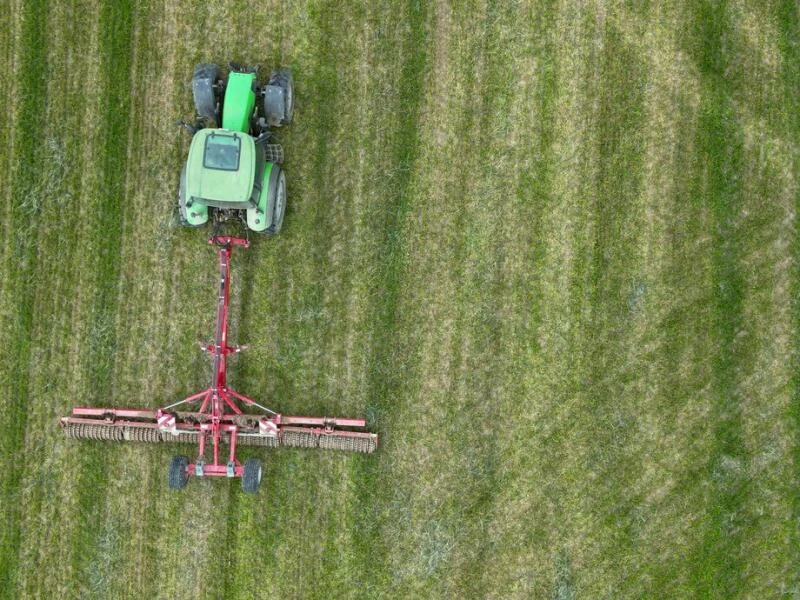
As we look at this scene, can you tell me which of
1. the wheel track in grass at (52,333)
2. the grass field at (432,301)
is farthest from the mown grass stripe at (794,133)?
the wheel track in grass at (52,333)

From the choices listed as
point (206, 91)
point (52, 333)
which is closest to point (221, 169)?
point (206, 91)

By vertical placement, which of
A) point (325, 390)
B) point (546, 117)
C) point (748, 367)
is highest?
point (546, 117)

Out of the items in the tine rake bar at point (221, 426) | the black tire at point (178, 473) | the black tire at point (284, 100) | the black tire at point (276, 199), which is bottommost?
the black tire at point (178, 473)

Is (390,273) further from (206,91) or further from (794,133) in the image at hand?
(794,133)

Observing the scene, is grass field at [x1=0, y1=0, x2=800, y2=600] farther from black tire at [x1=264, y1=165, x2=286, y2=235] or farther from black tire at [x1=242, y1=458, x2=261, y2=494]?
black tire at [x1=242, y1=458, x2=261, y2=494]

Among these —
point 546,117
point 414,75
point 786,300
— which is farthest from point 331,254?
point 786,300

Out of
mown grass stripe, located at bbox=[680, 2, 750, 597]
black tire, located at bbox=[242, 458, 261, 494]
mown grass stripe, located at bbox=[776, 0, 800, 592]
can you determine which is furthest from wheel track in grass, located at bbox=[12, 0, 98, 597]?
mown grass stripe, located at bbox=[776, 0, 800, 592]

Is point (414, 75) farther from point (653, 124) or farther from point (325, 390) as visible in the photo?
point (325, 390)

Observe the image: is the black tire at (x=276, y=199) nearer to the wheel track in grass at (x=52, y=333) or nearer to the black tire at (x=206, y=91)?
the black tire at (x=206, y=91)
